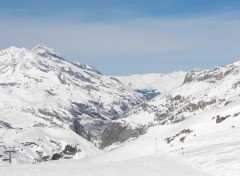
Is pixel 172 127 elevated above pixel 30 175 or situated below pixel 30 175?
above

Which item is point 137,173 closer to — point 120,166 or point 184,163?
point 120,166

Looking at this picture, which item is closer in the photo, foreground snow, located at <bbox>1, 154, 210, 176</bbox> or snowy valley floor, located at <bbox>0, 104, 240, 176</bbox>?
foreground snow, located at <bbox>1, 154, 210, 176</bbox>

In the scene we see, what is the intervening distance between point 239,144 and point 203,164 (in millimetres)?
11042

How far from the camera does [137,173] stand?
1914 inches

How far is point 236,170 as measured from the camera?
48.2m

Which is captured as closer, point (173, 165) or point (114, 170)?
point (114, 170)

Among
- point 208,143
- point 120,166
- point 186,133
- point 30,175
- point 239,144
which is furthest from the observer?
point 186,133

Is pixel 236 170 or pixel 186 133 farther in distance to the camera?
pixel 186 133

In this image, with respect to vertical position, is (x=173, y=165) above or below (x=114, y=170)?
above

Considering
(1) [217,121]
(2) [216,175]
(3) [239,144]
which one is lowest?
(2) [216,175]

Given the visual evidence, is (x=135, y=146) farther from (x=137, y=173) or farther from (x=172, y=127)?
(x=137, y=173)

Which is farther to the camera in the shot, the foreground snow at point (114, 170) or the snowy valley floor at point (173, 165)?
the snowy valley floor at point (173, 165)

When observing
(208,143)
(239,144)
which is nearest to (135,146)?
(208,143)

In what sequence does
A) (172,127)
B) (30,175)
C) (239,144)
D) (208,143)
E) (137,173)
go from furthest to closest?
(172,127) < (208,143) < (239,144) < (137,173) < (30,175)
